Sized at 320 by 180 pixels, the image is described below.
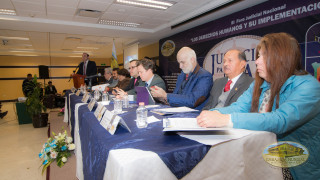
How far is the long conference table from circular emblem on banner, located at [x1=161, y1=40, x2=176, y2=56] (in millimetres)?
6134

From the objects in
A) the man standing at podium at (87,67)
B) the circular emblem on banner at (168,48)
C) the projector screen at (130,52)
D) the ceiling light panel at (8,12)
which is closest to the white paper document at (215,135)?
the man standing at podium at (87,67)

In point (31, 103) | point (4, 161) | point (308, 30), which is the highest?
point (308, 30)

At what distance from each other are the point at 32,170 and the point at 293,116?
2.82 m

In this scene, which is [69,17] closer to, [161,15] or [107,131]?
[161,15]

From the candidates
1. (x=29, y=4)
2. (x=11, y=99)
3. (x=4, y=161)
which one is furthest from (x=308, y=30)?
(x=11, y=99)

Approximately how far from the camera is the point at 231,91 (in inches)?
67.9

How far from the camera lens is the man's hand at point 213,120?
90 cm

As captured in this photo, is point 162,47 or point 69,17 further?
point 162,47

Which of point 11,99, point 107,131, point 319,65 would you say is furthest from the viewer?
point 11,99

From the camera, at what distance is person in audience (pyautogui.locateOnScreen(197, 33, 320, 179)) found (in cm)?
88

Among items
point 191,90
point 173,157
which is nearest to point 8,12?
point 191,90

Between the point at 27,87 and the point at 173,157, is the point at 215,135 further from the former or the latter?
the point at 27,87

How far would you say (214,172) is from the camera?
0.84 metres

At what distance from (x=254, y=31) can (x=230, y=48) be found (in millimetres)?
651
